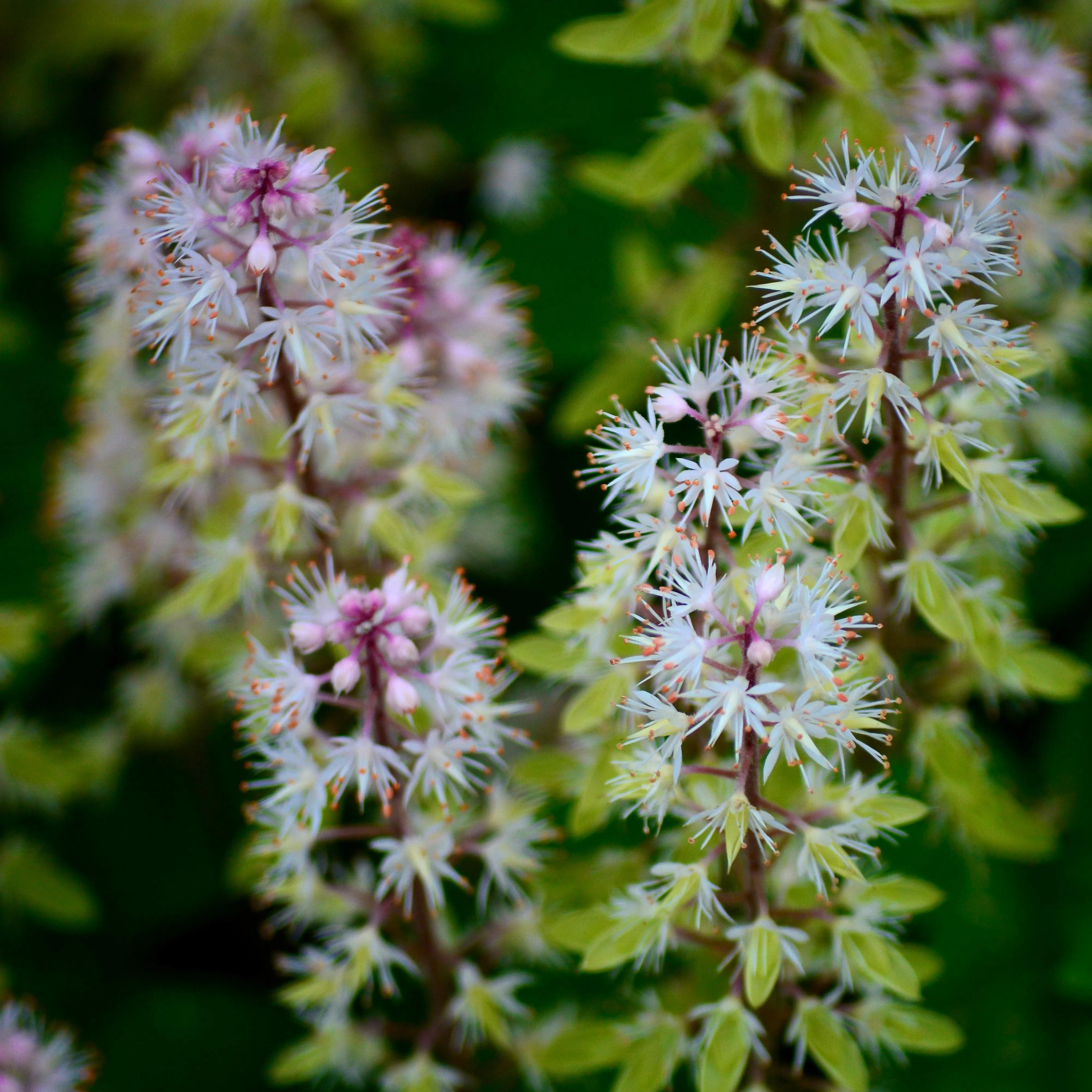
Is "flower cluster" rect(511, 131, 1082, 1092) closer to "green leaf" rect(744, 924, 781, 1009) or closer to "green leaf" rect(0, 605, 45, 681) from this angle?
"green leaf" rect(744, 924, 781, 1009)

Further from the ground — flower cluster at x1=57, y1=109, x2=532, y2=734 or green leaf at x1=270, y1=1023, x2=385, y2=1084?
flower cluster at x1=57, y1=109, x2=532, y2=734

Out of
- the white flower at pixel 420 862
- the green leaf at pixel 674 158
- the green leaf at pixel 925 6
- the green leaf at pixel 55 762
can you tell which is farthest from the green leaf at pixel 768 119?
the green leaf at pixel 55 762

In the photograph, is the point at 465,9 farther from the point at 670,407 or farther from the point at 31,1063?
the point at 31,1063

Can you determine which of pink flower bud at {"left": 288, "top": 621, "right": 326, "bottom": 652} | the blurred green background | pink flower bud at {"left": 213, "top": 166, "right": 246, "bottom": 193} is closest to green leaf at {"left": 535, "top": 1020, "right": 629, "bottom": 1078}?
the blurred green background

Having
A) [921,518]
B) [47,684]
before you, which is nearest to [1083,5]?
[921,518]

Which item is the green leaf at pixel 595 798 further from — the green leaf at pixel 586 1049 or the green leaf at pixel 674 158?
the green leaf at pixel 674 158

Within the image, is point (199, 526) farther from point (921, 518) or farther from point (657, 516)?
point (921, 518)
